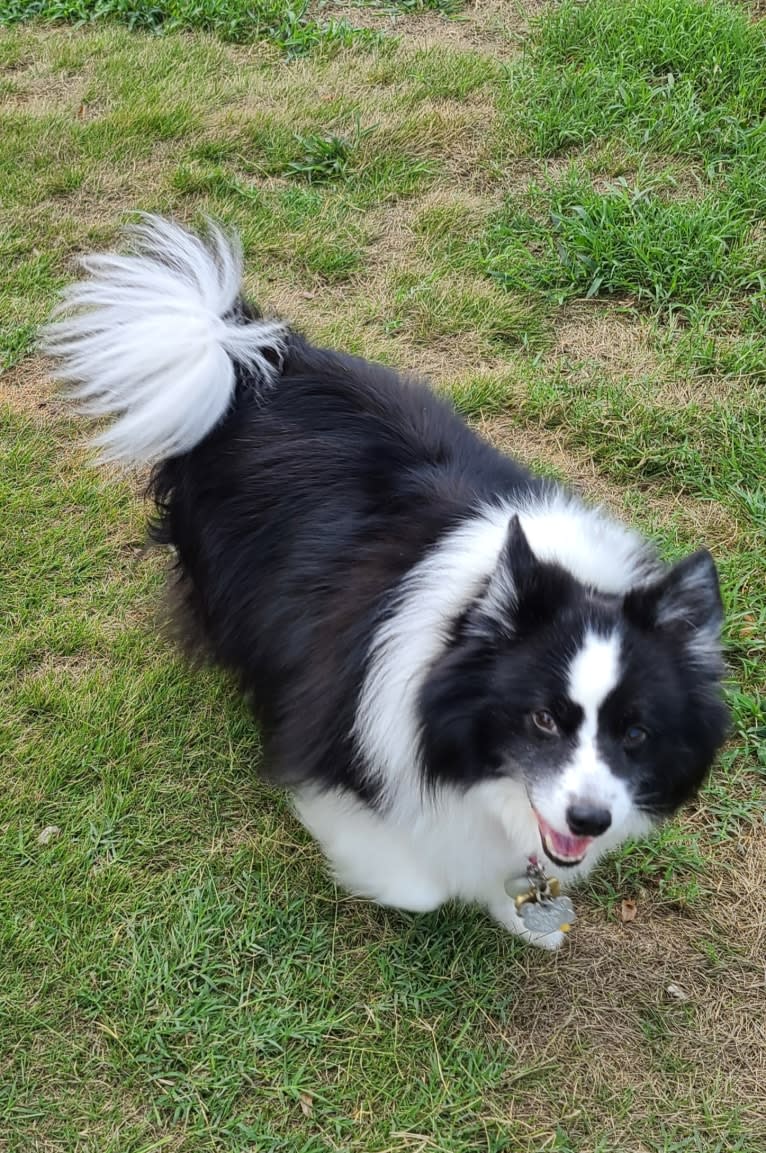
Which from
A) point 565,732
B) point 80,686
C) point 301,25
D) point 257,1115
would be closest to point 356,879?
point 257,1115

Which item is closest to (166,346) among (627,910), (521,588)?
(521,588)

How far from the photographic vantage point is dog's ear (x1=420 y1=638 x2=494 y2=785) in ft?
5.22

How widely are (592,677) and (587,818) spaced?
22 centimetres

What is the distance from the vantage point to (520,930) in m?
2.09

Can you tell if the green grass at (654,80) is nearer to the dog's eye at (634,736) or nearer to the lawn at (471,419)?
the lawn at (471,419)

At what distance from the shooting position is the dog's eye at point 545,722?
5.00 feet

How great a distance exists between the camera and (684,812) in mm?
2330

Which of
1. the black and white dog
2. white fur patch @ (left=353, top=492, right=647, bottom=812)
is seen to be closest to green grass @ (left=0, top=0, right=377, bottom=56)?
the black and white dog

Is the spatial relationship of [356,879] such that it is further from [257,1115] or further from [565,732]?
[565,732]

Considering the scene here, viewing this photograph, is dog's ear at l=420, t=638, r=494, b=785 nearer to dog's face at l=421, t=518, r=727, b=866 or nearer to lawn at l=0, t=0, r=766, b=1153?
dog's face at l=421, t=518, r=727, b=866

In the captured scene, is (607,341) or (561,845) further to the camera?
(607,341)

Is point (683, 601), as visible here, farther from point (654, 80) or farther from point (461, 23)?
point (461, 23)

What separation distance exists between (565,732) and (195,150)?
11.6 feet

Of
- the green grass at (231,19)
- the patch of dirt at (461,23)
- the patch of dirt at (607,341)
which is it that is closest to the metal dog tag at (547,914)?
the patch of dirt at (607,341)
